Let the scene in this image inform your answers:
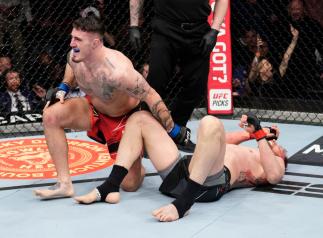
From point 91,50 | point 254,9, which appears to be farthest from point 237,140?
point 254,9

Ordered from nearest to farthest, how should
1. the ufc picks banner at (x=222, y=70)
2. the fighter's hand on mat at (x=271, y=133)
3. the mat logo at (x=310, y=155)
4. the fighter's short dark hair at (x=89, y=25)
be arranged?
1. the fighter's short dark hair at (x=89, y=25)
2. the fighter's hand on mat at (x=271, y=133)
3. the mat logo at (x=310, y=155)
4. the ufc picks banner at (x=222, y=70)

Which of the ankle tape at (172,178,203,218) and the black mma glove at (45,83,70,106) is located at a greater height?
the black mma glove at (45,83,70,106)

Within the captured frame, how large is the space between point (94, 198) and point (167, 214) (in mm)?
372

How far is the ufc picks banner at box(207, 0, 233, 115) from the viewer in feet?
14.2

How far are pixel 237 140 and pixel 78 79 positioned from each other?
86cm

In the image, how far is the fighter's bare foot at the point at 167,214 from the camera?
252cm

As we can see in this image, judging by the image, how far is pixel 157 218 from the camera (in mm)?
2555

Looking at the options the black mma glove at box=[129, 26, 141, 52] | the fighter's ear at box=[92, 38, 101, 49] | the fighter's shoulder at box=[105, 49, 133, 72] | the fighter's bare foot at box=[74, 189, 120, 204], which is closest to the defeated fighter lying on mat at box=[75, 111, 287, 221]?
the fighter's bare foot at box=[74, 189, 120, 204]

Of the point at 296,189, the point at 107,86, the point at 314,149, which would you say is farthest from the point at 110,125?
the point at 314,149

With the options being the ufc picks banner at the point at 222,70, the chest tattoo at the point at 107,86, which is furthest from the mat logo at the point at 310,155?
the chest tattoo at the point at 107,86

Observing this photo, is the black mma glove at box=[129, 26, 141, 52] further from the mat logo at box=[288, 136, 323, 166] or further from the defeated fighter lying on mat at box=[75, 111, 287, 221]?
the mat logo at box=[288, 136, 323, 166]

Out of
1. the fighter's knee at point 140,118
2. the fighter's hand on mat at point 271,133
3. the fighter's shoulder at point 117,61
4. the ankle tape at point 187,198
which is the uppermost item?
the fighter's shoulder at point 117,61

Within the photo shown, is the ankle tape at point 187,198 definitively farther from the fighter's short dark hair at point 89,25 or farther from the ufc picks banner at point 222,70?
the ufc picks banner at point 222,70

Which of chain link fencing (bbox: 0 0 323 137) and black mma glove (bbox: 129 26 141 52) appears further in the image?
chain link fencing (bbox: 0 0 323 137)
